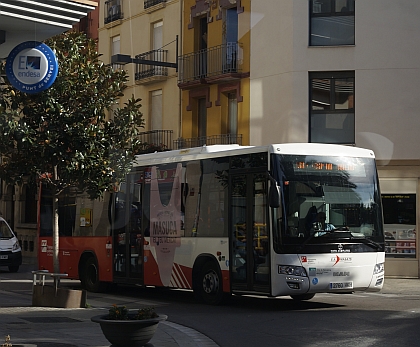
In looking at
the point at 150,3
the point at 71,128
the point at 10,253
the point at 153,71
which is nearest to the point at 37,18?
the point at 71,128

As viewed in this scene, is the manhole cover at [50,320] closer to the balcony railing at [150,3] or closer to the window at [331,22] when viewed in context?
the window at [331,22]

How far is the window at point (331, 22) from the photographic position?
27.0 metres

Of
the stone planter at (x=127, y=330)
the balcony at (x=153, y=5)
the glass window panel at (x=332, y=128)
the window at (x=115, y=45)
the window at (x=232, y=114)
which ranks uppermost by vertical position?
the balcony at (x=153, y=5)

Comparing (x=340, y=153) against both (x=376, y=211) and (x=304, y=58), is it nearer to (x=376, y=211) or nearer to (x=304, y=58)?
(x=376, y=211)

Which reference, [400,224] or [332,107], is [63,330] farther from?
[332,107]

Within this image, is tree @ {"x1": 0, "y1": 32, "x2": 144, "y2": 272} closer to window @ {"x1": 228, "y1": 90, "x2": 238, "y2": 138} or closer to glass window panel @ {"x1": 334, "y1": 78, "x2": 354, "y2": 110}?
glass window panel @ {"x1": 334, "y1": 78, "x2": 354, "y2": 110}

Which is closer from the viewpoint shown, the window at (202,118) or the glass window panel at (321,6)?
the glass window panel at (321,6)

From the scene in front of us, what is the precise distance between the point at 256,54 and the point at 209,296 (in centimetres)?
1371

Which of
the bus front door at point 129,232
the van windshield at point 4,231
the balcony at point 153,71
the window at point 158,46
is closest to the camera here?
the bus front door at point 129,232

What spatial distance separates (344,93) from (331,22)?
225cm

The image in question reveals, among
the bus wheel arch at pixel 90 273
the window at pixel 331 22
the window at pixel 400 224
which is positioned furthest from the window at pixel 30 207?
the bus wheel arch at pixel 90 273

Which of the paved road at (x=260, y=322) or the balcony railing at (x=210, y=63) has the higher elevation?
the balcony railing at (x=210, y=63)

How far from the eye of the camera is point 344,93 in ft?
88.9

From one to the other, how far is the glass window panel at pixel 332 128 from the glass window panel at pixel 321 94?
0.29 metres
